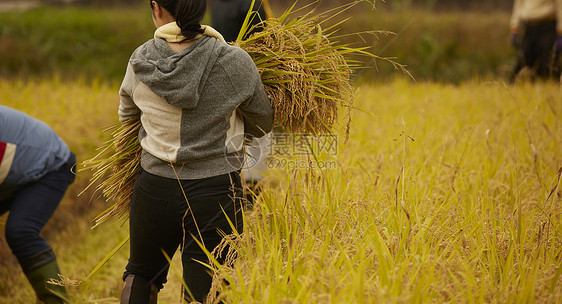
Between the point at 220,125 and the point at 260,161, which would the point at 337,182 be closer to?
the point at 260,161

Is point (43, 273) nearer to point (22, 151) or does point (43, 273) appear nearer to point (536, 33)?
point (22, 151)

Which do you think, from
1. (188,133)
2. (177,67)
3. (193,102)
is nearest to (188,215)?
(188,133)

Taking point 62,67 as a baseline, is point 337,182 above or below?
above

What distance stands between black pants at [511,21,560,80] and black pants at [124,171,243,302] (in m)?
4.80

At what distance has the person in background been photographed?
8.12 feet

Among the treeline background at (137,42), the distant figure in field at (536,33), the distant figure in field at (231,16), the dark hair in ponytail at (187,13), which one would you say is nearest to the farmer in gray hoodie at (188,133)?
the dark hair in ponytail at (187,13)

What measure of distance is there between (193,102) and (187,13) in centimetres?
27

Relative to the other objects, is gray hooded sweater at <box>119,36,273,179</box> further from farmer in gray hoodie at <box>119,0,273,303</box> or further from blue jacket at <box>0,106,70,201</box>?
blue jacket at <box>0,106,70,201</box>

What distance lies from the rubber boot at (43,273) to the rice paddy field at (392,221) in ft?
0.97

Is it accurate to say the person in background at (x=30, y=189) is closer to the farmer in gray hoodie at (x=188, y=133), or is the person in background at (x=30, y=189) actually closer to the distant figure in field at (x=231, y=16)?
the farmer in gray hoodie at (x=188, y=133)

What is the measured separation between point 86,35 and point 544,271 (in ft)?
29.2

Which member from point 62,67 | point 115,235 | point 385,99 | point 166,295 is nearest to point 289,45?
point 166,295

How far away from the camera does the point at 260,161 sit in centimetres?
286

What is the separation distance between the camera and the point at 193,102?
1722 mm
